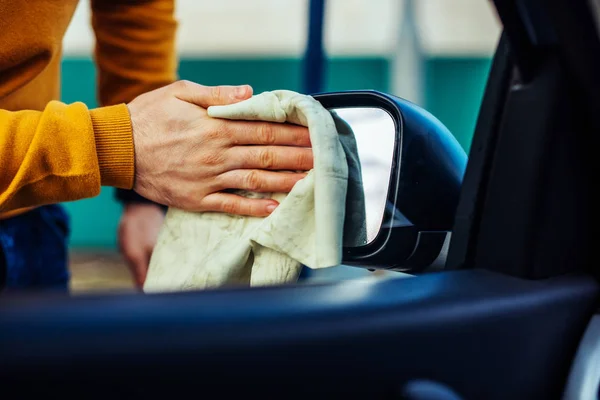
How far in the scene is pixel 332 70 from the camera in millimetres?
4473

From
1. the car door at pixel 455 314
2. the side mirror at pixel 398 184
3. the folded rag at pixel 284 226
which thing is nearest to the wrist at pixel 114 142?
the folded rag at pixel 284 226

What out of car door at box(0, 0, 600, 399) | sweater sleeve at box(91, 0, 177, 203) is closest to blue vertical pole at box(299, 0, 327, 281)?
sweater sleeve at box(91, 0, 177, 203)

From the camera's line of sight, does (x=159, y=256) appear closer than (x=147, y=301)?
No

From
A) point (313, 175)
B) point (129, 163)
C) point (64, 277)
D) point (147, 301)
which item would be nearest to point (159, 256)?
point (129, 163)

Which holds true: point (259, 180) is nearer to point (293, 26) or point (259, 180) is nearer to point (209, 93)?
point (209, 93)

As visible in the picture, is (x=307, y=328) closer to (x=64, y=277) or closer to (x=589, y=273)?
(x=589, y=273)

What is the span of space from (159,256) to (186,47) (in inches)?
204

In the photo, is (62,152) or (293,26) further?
(293,26)

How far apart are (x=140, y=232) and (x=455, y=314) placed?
1289 mm

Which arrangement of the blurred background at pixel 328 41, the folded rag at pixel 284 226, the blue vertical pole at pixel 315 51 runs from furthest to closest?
1. the blurred background at pixel 328 41
2. the blue vertical pole at pixel 315 51
3. the folded rag at pixel 284 226

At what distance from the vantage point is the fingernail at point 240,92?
96 cm

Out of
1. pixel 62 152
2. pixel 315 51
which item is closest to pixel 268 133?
pixel 62 152

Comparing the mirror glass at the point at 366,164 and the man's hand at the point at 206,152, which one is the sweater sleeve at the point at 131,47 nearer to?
the man's hand at the point at 206,152

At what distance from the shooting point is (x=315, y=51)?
312 centimetres
